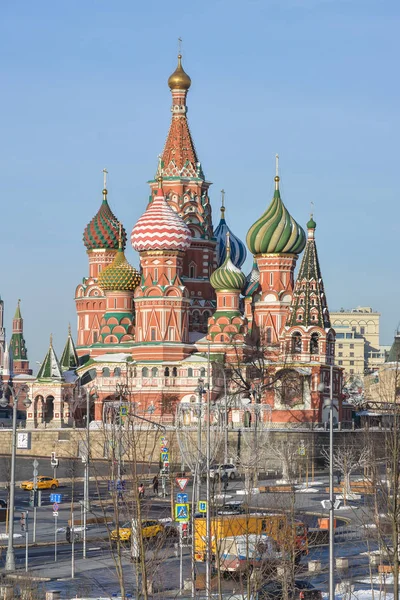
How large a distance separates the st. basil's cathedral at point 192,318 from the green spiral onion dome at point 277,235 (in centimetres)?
6

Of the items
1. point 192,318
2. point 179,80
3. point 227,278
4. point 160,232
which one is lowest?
point 192,318

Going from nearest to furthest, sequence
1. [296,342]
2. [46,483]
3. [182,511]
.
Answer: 1. [182,511]
2. [46,483]
3. [296,342]

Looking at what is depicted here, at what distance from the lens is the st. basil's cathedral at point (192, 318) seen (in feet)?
277

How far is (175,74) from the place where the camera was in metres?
93.6

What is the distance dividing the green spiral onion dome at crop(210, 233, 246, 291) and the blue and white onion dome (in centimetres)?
670

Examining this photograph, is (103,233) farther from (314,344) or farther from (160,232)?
(314,344)

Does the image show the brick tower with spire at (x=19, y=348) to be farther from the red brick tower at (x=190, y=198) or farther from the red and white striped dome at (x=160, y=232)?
the red and white striped dome at (x=160, y=232)

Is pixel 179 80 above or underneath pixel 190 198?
above

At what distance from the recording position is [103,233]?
99.2 m

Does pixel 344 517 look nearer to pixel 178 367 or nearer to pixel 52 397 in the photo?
pixel 178 367

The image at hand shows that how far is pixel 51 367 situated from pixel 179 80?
20.0 m

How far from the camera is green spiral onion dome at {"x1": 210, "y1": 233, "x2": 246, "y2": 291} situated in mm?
88188

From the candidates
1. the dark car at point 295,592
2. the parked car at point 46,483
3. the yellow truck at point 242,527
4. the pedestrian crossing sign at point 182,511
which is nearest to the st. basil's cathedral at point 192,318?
the parked car at point 46,483

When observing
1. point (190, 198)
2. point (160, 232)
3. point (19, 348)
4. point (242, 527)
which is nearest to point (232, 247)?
point (190, 198)
